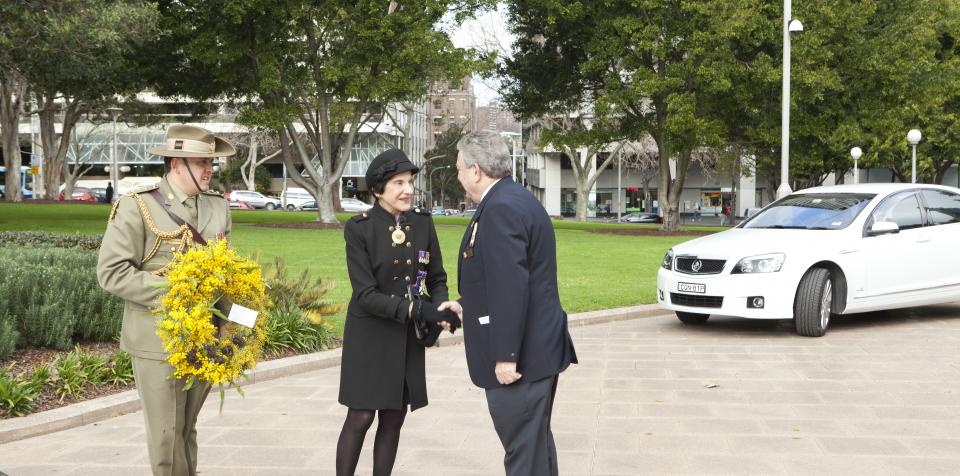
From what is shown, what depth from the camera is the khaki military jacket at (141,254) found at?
13.0 ft

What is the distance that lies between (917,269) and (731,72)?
61.2 ft

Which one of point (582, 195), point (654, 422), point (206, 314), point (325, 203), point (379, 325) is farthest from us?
point (582, 195)

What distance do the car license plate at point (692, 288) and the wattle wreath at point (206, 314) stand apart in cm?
733

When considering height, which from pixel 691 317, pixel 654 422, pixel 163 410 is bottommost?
pixel 654 422

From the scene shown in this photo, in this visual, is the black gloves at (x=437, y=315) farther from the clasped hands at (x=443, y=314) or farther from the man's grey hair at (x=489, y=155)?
the man's grey hair at (x=489, y=155)

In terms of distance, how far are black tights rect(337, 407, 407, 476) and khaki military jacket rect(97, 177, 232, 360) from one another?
1061 mm

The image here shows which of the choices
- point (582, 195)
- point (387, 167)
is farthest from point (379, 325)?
point (582, 195)

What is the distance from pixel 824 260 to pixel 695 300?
4.77 feet

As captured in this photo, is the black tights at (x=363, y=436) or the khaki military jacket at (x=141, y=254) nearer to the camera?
the khaki military jacket at (x=141, y=254)

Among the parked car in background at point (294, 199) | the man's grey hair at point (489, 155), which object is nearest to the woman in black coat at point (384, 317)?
the man's grey hair at point (489, 155)

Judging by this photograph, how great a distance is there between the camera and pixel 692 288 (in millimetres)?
10742

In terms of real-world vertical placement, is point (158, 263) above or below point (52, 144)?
below

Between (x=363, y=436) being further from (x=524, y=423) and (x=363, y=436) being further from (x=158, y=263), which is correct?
(x=158, y=263)

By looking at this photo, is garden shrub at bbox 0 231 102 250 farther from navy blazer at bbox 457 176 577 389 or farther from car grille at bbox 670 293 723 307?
navy blazer at bbox 457 176 577 389
